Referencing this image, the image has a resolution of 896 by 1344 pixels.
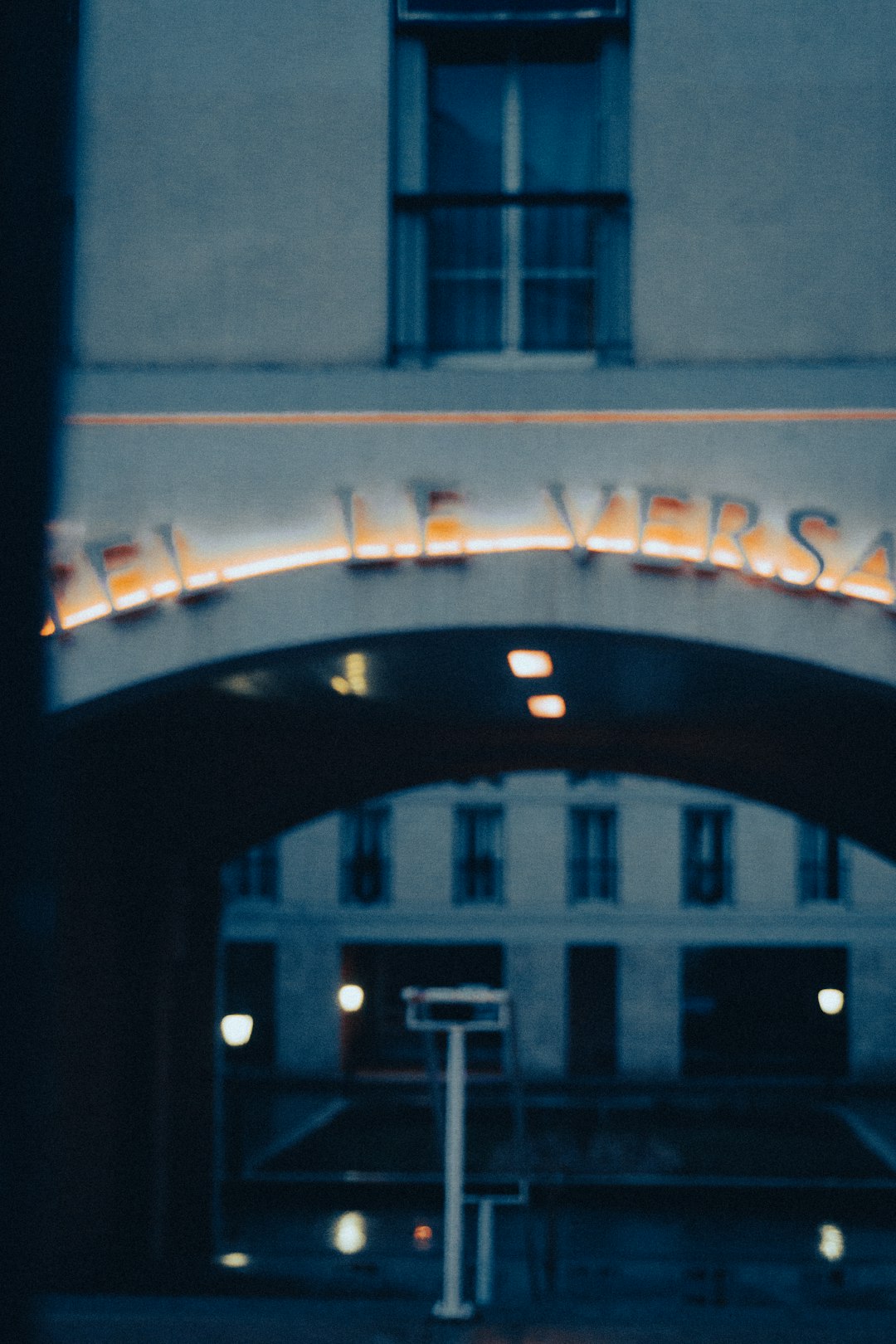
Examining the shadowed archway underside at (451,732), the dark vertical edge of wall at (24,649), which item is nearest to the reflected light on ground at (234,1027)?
the shadowed archway underside at (451,732)

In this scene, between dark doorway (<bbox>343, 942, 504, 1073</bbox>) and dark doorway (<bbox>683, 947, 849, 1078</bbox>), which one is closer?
dark doorway (<bbox>683, 947, 849, 1078</bbox>)

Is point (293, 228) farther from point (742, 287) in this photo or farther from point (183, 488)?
point (742, 287)

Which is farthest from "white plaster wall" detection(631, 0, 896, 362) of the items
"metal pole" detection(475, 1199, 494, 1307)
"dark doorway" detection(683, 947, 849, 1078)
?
"dark doorway" detection(683, 947, 849, 1078)

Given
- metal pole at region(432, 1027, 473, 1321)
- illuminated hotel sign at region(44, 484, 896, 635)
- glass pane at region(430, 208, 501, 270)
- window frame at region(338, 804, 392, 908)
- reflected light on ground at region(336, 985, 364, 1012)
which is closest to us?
metal pole at region(432, 1027, 473, 1321)

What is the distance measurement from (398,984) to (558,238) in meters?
23.0

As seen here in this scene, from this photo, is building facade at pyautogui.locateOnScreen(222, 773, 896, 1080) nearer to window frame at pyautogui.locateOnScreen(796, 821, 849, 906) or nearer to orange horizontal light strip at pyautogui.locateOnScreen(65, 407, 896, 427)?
window frame at pyautogui.locateOnScreen(796, 821, 849, 906)

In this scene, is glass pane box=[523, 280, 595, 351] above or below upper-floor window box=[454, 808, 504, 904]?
above

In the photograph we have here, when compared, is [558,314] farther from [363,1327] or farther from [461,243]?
[363,1327]

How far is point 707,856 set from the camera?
27578 mm

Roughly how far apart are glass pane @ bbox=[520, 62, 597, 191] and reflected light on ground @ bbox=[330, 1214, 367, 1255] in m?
9.95

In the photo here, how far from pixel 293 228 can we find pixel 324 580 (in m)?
1.86

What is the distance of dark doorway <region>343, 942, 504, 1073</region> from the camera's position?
27594mm

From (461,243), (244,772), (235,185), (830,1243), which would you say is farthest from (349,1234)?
(235,185)

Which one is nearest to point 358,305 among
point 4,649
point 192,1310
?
point 192,1310
